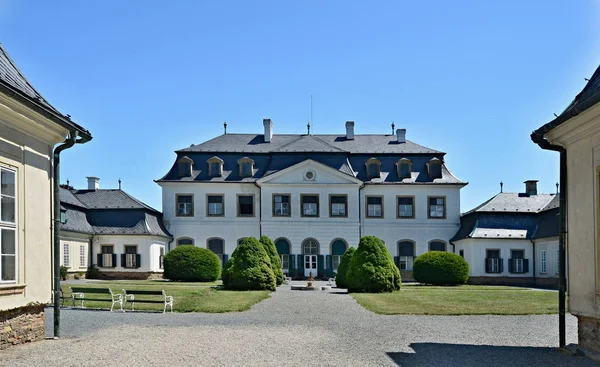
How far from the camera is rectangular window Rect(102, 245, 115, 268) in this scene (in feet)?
144

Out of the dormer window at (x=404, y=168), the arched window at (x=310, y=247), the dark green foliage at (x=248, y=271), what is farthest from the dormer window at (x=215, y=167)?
the dark green foliage at (x=248, y=271)

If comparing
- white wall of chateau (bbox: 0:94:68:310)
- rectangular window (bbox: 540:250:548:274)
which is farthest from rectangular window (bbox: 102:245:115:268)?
white wall of chateau (bbox: 0:94:68:310)

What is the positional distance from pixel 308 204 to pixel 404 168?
23.7 ft

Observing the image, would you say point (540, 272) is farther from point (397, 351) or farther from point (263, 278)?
point (397, 351)

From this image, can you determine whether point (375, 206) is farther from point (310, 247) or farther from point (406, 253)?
point (310, 247)

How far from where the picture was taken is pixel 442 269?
1432 inches

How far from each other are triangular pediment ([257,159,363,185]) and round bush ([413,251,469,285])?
11.0m

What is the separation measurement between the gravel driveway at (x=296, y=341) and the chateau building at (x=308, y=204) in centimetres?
2867

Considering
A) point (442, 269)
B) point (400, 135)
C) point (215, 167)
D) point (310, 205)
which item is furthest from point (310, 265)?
point (442, 269)

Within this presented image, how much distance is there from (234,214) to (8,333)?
36.2m

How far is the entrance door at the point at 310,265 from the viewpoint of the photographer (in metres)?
46.5

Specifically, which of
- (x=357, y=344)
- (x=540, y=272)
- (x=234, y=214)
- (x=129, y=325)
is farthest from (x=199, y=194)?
(x=357, y=344)

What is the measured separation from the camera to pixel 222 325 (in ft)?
48.3

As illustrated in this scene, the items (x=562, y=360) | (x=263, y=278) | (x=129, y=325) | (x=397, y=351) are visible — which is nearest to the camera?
(x=562, y=360)
